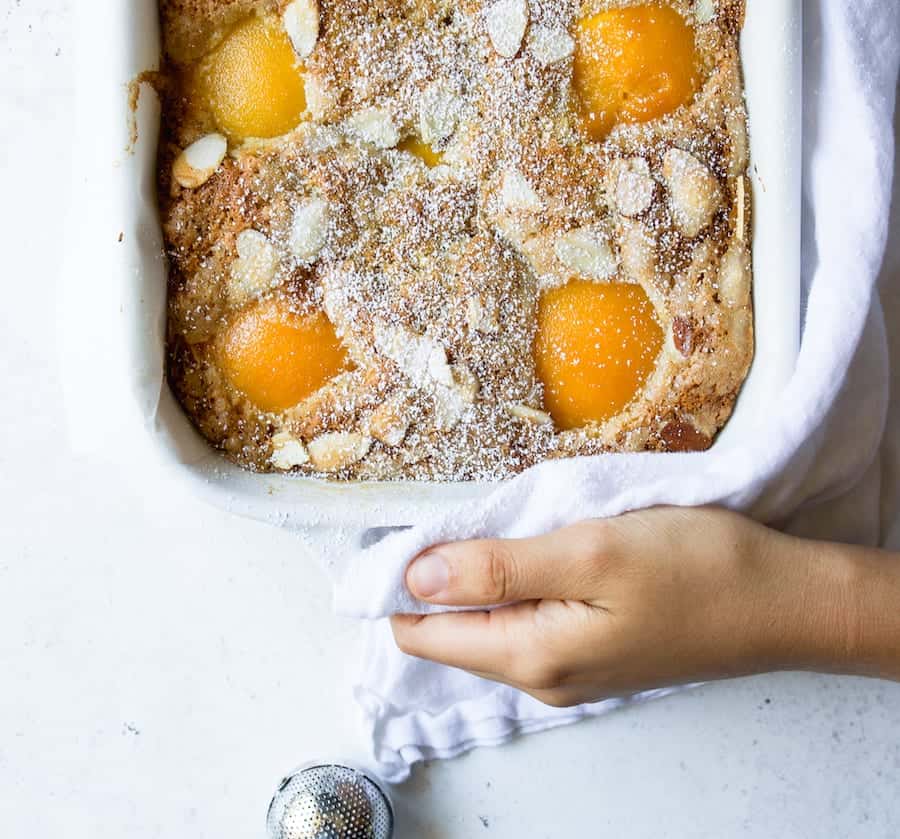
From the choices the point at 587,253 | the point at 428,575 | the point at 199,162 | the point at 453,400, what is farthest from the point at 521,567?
the point at 199,162

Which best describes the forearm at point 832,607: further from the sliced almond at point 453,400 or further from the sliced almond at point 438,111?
the sliced almond at point 438,111

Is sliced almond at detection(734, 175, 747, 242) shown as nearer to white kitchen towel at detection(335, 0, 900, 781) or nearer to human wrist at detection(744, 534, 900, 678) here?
white kitchen towel at detection(335, 0, 900, 781)

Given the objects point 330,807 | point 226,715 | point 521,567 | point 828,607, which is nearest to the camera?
point 521,567

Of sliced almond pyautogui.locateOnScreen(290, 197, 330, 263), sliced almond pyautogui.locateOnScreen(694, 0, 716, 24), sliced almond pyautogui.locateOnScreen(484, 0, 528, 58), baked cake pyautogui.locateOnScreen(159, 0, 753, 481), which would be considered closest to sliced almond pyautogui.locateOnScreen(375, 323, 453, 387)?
baked cake pyautogui.locateOnScreen(159, 0, 753, 481)

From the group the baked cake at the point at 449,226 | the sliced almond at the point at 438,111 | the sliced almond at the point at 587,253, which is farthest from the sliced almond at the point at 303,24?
the sliced almond at the point at 587,253

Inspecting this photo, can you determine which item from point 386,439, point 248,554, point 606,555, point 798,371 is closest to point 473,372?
point 386,439

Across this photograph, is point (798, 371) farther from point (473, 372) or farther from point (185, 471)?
point (185, 471)

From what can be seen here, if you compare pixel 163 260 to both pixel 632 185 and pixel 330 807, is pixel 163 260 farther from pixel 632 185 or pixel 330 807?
pixel 330 807
